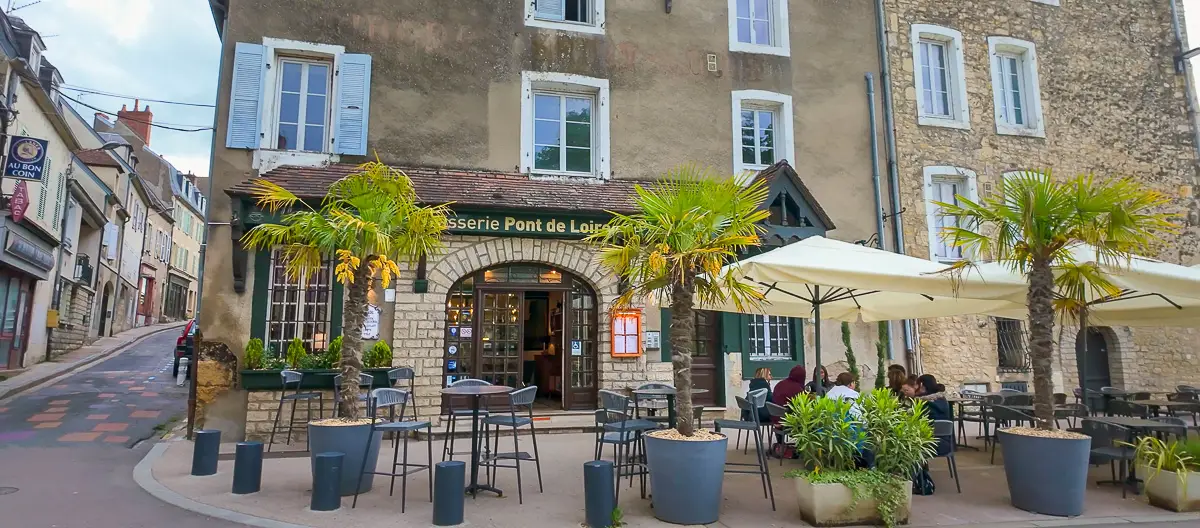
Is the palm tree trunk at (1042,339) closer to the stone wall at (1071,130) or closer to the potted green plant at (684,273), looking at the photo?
the potted green plant at (684,273)

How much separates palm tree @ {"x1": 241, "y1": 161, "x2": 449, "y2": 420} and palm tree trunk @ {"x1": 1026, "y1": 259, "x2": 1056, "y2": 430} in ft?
17.1

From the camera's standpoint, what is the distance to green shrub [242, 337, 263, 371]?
859 centimetres

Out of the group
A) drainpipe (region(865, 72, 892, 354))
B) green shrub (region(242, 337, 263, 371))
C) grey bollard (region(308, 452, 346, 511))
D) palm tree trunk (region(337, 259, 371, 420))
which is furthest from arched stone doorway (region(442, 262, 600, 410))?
drainpipe (region(865, 72, 892, 354))

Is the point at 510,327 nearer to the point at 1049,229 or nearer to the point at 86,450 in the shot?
the point at 86,450

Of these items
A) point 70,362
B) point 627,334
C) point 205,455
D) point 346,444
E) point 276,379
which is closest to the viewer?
point 346,444

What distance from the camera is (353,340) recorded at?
19.9 feet

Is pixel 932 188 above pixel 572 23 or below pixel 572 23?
below

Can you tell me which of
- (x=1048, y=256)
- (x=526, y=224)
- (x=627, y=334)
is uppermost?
(x=526, y=224)

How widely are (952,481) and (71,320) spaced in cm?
2391

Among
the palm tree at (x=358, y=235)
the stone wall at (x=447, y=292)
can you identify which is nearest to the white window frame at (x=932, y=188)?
the stone wall at (x=447, y=292)

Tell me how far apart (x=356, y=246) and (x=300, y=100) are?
4.83 m

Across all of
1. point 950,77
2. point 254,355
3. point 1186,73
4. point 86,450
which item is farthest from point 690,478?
point 1186,73

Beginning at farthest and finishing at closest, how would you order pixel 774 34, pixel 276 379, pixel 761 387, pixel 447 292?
pixel 774 34, pixel 447 292, pixel 276 379, pixel 761 387

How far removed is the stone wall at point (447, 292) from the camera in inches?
369
